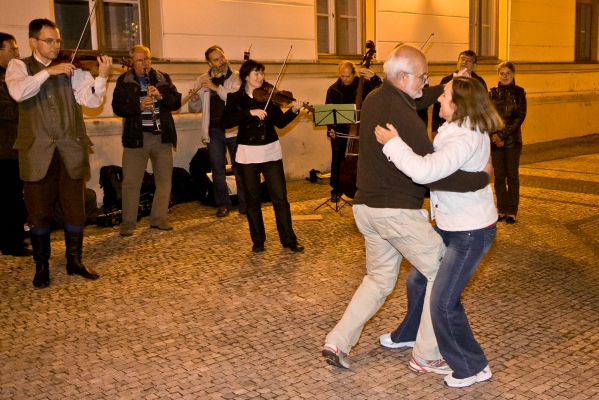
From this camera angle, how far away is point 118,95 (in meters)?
7.84

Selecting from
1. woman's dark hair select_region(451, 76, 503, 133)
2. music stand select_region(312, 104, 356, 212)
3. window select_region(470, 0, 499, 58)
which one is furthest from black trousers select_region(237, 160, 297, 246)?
window select_region(470, 0, 499, 58)

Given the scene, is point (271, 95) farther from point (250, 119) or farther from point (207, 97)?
point (207, 97)

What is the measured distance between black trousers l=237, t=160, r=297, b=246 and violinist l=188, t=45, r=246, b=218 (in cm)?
181

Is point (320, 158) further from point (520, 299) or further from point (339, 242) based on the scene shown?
point (520, 299)

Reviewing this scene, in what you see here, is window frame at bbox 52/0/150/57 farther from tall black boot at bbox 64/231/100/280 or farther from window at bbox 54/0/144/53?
tall black boot at bbox 64/231/100/280

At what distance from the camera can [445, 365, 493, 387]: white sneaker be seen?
13.6 ft

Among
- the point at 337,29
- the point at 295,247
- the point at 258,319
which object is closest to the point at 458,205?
the point at 258,319

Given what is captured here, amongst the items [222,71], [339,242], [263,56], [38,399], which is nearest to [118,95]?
[222,71]

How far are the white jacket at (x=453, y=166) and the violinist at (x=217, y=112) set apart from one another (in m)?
5.19

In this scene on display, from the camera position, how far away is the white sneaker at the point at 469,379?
413 centimetres

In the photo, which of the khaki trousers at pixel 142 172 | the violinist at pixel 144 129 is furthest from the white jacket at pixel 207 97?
the khaki trousers at pixel 142 172

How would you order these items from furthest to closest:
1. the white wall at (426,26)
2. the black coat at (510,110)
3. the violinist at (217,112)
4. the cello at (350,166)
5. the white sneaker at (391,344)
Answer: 1. the white wall at (426,26)
2. the violinist at (217,112)
3. the black coat at (510,110)
4. the cello at (350,166)
5. the white sneaker at (391,344)

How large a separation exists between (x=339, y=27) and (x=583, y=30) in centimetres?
857

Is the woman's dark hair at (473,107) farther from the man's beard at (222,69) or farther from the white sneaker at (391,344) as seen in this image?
the man's beard at (222,69)
